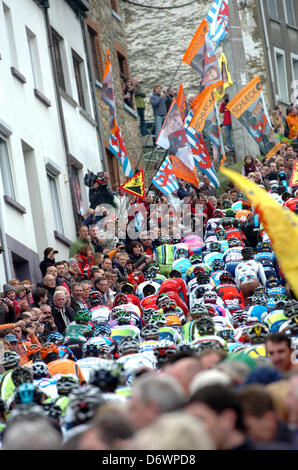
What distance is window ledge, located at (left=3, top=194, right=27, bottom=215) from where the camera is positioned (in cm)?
2897

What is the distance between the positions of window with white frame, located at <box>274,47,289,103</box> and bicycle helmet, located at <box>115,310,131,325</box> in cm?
3431

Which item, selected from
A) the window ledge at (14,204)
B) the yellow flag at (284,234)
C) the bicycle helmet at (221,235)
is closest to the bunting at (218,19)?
the bicycle helmet at (221,235)

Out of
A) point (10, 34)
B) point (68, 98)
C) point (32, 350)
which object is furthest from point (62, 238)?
point (32, 350)

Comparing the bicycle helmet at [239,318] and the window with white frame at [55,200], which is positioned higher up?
the window with white frame at [55,200]

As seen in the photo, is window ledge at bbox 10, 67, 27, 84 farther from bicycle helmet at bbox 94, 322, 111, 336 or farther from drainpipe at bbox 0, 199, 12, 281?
bicycle helmet at bbox 94, 322, 111, 336

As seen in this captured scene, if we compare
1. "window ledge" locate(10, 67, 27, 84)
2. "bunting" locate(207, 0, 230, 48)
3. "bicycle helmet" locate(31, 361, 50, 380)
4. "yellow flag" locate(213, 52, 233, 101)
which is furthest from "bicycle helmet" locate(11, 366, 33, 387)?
"yellow flag" locate(213, 52, 233, 101)

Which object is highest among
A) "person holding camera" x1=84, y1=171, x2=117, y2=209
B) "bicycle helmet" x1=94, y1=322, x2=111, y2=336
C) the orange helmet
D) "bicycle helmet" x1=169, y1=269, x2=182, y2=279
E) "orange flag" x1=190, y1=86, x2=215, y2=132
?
"orange flag" x1=190, y1=86, x2=215, y2=132

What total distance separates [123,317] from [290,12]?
3869 centimetres

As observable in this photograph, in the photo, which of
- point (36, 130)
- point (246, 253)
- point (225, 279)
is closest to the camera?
point (225, 279)

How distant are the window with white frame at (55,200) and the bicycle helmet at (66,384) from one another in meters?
17.4

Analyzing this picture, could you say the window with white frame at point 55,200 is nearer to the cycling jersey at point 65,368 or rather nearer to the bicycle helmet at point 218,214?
the bicycle helmet at point 218,214

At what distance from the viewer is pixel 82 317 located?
71.2 ft

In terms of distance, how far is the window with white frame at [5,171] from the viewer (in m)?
29.6

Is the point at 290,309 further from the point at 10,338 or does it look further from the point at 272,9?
the point at 272,9
